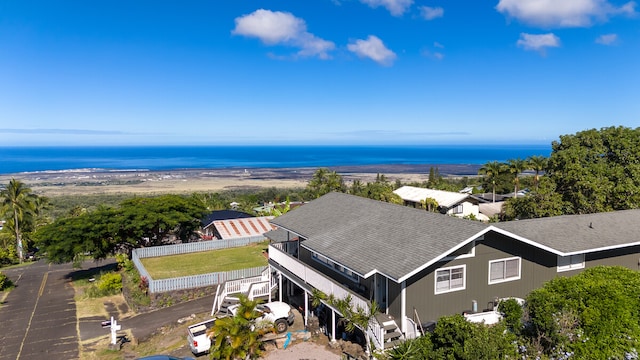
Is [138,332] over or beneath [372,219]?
beneath

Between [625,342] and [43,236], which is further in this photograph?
[43,236]

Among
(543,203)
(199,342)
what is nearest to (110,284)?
(199,342)

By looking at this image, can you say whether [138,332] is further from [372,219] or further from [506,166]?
[506,166]

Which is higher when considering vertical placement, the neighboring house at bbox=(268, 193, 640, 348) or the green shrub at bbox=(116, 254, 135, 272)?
the neighboring house at bbox=(268, 193, 640, 348)

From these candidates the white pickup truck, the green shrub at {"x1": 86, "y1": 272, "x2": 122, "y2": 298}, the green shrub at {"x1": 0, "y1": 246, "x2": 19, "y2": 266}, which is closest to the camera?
the white pickup truck

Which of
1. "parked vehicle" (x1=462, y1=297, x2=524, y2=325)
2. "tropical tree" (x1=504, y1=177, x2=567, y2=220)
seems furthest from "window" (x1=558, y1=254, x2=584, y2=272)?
"tropical tree" (x1=504, y1=177, x2=567, y2=220)

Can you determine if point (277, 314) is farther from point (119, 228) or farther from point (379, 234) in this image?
point (119, 228)

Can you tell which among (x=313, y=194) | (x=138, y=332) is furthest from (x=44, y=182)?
(x=138, y=332)

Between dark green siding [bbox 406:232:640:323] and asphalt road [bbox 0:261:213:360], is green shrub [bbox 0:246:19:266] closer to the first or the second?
asphalt road [bbox 0:261:213:360]
